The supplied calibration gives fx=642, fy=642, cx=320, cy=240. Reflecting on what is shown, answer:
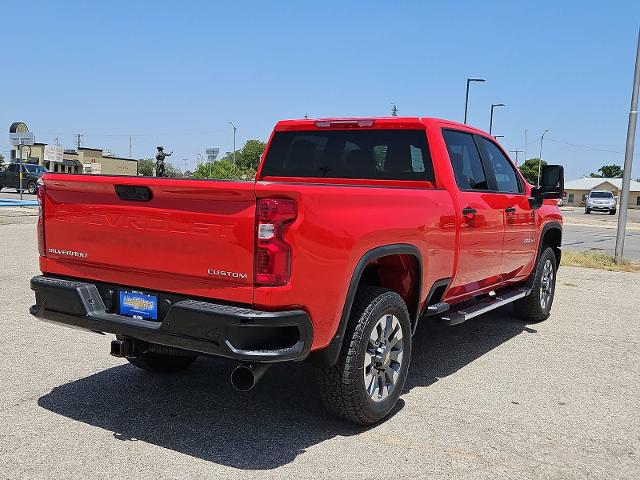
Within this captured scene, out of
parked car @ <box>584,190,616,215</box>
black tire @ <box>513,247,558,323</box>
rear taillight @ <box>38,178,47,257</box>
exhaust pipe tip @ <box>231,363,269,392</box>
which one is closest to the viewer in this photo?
exhaust pipe tip @ <box>231,363,269,392</box>

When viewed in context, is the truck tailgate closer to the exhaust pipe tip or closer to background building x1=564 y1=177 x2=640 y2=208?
the exhaust pipe tip

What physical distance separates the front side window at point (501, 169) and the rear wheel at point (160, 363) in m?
3.29

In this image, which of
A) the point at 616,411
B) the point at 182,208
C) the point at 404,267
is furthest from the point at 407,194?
the point at 616,411

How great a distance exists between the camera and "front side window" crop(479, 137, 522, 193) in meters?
6.09

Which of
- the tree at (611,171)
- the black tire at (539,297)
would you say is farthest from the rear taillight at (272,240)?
the tree at (611,171)

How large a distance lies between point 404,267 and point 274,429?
139cm

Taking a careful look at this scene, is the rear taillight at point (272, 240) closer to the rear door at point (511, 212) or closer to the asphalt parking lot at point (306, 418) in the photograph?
the asphalt parking lot at point (306, 418)

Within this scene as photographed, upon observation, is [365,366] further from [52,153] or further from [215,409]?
[52,153]

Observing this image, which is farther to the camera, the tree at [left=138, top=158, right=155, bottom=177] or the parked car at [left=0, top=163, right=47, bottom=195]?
the tree at [left=138, top=158, right=155, bottom=177]

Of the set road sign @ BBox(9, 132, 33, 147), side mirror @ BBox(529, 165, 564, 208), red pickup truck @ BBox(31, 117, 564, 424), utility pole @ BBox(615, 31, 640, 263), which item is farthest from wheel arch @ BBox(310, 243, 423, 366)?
road sign @ BBox(9, 132, 33, 147)

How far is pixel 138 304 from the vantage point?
3.67 m

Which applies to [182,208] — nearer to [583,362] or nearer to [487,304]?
[487,304]

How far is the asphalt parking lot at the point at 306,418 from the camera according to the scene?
3.48 metres

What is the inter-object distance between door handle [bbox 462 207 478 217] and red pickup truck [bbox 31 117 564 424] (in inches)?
0.8
